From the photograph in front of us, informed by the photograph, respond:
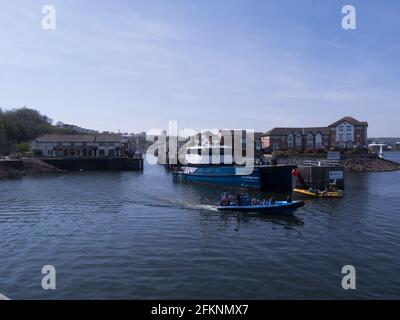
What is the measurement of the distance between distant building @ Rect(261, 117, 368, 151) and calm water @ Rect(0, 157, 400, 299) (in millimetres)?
75119

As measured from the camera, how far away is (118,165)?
9431 cm

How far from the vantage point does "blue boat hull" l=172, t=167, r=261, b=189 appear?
52.8m

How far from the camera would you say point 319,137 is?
11619 cm

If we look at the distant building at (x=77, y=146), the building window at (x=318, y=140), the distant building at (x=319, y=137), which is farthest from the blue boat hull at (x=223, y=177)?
the building window at (x=318, y=140)

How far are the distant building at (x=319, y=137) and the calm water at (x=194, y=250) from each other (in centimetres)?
7512

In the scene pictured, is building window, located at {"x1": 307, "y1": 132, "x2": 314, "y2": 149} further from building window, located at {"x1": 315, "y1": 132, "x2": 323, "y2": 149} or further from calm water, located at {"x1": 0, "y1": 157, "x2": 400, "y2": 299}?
calm water, located at {"x1": 0, "y1": 157, "x2": 400, "y2": 299}

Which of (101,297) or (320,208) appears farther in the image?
(320,208)

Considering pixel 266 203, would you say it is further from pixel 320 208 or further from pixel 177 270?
pixel 177 270

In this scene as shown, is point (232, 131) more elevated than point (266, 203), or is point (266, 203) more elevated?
point (232, 131)

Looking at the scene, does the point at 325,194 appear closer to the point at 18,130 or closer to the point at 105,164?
the point at 105,164

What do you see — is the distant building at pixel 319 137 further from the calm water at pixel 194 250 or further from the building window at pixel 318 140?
the calm water at pixel 194 250
